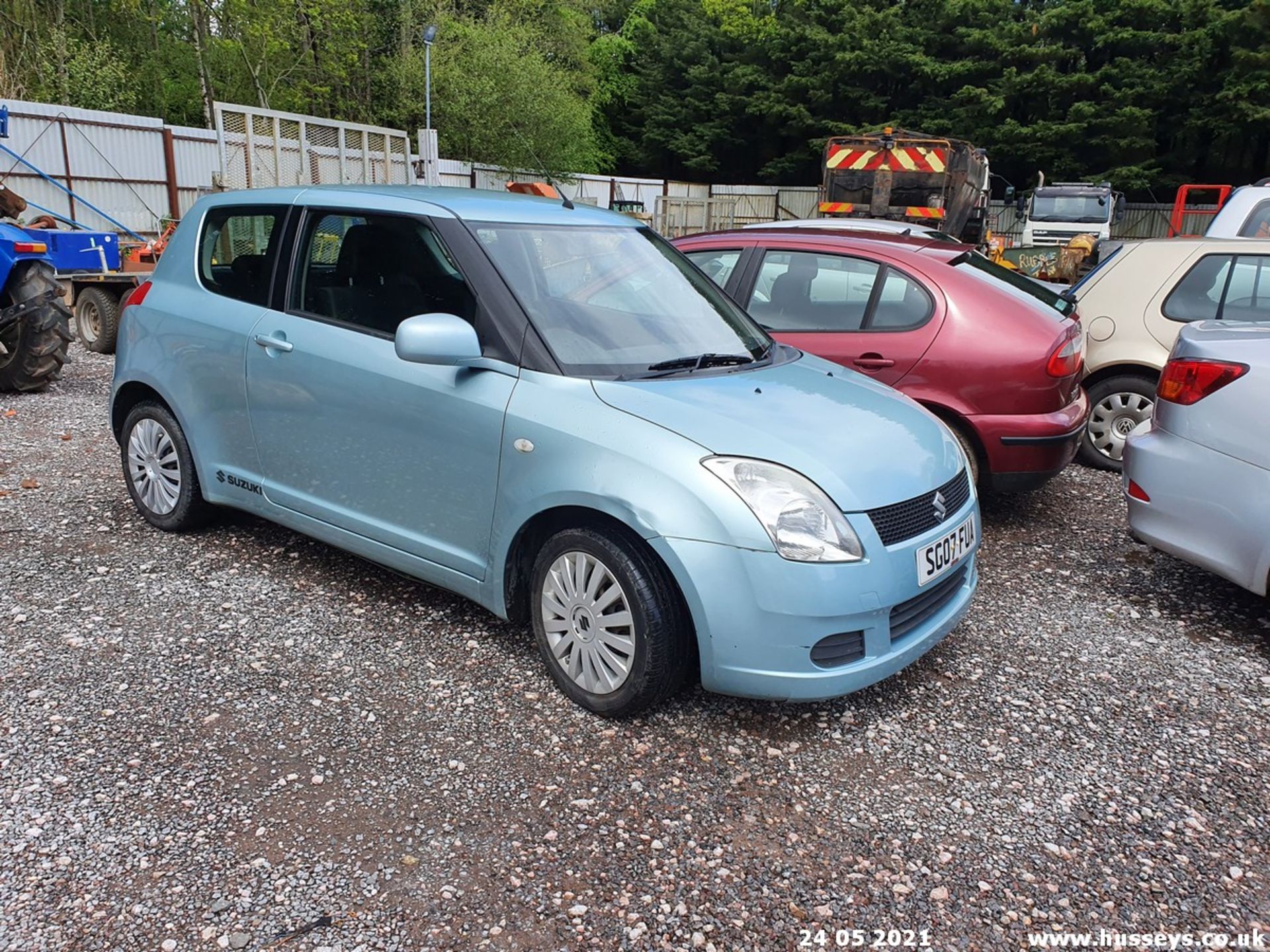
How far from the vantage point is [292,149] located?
20.6 metres

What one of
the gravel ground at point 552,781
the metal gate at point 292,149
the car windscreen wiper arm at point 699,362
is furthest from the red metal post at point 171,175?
the car windscreen wiper arm at point 699,362

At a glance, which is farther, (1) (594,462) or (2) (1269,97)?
(2) (1269,97)

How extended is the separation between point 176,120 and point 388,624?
3412 cm

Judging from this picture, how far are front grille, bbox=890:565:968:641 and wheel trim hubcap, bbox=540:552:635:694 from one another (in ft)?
2.88

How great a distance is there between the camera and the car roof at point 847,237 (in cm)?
560

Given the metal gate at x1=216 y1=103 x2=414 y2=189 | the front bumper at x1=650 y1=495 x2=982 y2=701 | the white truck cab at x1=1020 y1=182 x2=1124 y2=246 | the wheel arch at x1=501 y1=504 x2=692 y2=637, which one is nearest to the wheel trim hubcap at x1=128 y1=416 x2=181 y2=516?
the wheel arch at x1=501 y1=504 x2=692 y2=637

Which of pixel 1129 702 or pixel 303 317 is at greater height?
pixel 303 317

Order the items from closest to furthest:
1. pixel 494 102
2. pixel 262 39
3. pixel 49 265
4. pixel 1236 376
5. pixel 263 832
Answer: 1. pixel 263 832
2. pixel 1236 376
3. pixel 49 265
4. pixel 262 39
5. pixel 494 102

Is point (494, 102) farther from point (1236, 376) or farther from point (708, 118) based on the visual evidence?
point (1236, 376)

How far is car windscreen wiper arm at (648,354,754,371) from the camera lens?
11.8ft

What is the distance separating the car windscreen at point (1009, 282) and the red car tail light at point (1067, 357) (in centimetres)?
22

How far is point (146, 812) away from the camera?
2.75 m

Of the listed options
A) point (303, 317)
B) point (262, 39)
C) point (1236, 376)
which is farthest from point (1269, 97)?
point (303, 317)

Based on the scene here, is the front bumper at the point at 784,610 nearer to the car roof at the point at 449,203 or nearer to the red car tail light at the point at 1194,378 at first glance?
the car roof at the point at 449,203
